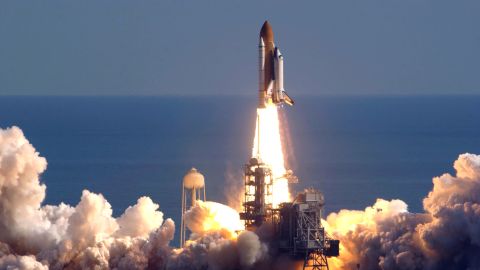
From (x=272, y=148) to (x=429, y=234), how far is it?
1229 cm

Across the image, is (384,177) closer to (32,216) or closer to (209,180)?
(209,180)

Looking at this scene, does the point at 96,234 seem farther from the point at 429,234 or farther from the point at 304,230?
the point at 429,234

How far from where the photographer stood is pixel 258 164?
296 ft

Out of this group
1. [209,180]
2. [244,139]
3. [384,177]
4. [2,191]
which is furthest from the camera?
[244,139]

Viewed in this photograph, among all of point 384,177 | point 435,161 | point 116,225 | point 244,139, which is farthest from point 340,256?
point 244,139

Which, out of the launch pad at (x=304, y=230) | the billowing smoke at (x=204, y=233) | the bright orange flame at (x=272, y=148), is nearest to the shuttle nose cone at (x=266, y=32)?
the bright orange flame at (x=272, y=148)

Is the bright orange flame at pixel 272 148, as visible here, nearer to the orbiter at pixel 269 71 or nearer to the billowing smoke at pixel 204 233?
the orbiter at pixel 269 71

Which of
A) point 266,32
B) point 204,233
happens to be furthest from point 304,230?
point 266,32

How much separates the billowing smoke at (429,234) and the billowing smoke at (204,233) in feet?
0.16

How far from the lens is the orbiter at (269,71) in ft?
299

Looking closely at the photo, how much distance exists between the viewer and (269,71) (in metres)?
91.5

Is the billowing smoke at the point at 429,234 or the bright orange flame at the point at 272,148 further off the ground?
the bright orange flame at the point at 272,148

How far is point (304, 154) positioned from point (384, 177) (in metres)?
21.3

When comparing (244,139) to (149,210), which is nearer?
(149,210)
